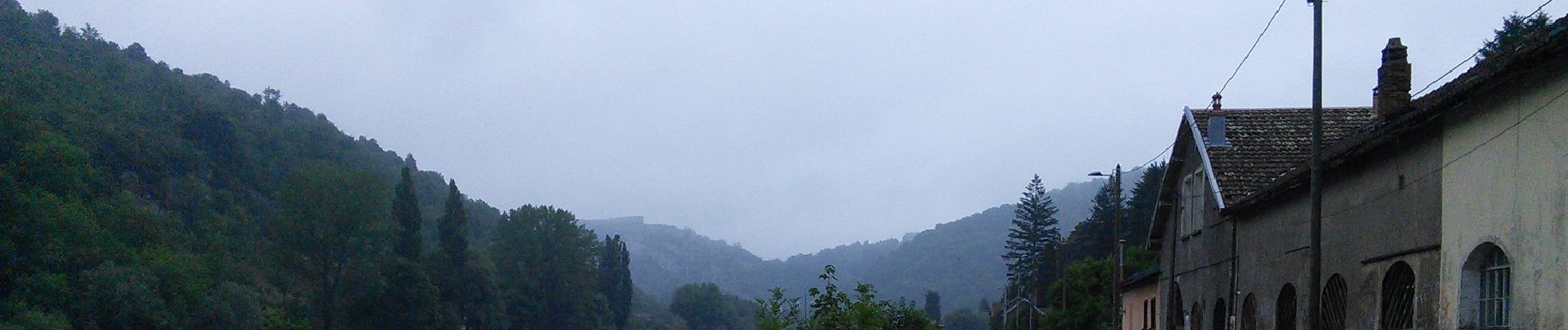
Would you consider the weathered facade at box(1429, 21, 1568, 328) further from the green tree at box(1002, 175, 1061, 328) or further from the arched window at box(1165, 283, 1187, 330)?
the green tree at box(1002, 175, 1061, 328)

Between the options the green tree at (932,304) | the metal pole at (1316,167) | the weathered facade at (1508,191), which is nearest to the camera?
the weathered facade at (1508,191)

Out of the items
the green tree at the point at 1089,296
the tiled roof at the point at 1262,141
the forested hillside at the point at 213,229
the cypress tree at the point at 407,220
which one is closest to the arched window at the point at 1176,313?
the tiled roof at the point at 1262,141

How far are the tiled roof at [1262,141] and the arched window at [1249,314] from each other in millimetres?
1646

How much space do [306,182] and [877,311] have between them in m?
79.0

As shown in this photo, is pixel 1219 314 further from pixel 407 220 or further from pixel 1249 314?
pixel 407 220

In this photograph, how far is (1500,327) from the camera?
43.8ft

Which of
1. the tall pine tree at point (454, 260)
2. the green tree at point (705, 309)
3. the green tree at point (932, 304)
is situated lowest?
the green tree at point (705, 309)

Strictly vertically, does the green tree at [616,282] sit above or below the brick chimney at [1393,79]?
below

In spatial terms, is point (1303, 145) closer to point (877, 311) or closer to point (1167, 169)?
point (1167, 169)

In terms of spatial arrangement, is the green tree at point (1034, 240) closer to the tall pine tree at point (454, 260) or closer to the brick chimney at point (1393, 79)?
the tall pine tree at point (454, 260)

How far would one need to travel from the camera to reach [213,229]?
96312 mm

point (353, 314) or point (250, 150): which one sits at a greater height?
point (250, 150)

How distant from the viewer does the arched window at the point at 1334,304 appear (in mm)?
18500

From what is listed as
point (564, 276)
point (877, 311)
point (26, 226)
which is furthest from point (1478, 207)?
point (564, 276)
